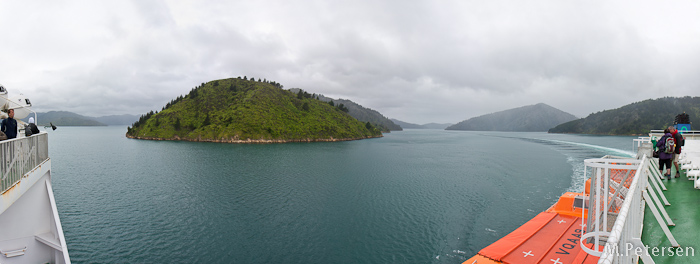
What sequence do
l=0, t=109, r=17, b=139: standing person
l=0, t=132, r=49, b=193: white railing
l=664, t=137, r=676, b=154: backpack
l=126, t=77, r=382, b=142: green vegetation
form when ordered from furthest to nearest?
1. l=126, t=77, r=382, b=142: green vegetation
2. l=664, t=137, r=676, b=154: backpack
3. l=0, t=109, r=17, b=139: standing person
4. l=0, t=132, r=49, b=193: white railing

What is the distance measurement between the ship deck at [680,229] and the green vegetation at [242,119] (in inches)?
4081

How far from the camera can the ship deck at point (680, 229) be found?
6680mm

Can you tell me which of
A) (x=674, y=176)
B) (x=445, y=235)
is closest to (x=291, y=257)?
(x=445, y=235)

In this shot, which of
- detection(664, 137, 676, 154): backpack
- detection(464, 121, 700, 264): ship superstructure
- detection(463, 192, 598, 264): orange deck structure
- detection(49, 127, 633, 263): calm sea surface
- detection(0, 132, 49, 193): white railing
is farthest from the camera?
detection(49, 127, 633, 263): calm sea surface

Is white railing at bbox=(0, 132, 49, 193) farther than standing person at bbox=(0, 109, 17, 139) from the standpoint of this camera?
No

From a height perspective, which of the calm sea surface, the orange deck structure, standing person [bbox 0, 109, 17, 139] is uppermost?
standing person [bbox 0, 109, 17, 139]

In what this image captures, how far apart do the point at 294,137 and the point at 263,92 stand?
143 ft

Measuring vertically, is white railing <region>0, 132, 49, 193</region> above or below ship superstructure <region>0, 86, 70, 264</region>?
above

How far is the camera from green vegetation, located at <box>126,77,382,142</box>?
10744cm

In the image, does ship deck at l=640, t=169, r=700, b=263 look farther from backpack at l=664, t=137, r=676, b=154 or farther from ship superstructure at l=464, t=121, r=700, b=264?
backpack at l=664, t=137, r=676, b=154

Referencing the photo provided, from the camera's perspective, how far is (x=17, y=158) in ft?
26.8

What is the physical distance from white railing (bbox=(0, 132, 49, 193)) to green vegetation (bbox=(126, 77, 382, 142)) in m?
96.1

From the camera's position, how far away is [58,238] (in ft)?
33.5

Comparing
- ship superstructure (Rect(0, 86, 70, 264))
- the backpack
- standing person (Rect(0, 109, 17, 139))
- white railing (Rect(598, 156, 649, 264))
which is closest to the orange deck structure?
the backpack
